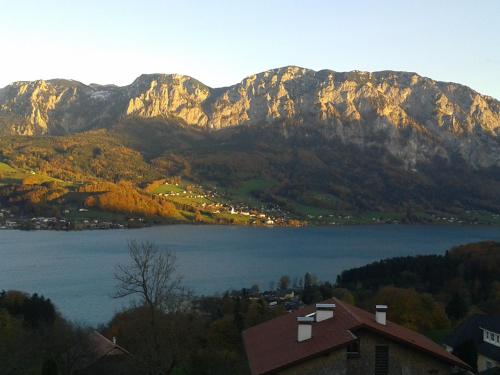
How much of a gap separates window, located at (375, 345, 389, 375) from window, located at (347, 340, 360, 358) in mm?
433

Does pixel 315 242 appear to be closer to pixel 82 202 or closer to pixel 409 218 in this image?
pixel 82 202

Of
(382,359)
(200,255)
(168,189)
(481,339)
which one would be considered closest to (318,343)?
(382,359)

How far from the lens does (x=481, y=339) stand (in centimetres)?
2359

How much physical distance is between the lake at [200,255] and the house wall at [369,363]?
3996cm

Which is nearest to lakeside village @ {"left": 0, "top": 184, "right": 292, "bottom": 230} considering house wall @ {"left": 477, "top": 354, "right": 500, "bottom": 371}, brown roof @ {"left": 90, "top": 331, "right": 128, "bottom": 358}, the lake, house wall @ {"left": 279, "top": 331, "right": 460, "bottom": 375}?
the lake

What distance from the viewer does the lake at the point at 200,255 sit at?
6612 centimetres

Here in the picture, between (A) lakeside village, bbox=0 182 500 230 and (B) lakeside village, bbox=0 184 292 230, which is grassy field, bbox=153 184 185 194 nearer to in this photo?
(A) lakeside village, bbox=0 182 500 230

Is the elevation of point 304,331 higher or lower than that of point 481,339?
higher

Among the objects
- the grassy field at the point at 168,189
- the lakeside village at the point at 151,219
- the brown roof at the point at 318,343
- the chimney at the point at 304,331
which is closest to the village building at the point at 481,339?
the brown roof at the point at 318,343

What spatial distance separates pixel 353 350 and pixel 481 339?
14.1 m

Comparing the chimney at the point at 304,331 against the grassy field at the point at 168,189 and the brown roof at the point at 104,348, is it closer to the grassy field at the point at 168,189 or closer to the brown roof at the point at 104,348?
the brown roof at the point at 104,348

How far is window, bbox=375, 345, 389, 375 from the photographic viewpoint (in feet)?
38.4

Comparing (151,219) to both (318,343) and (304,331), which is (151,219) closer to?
(304,331)

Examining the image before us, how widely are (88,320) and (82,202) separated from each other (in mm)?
110154
